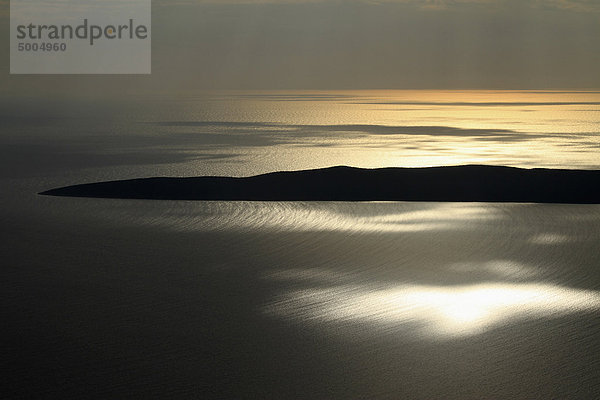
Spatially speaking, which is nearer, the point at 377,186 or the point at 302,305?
the point at 302,305

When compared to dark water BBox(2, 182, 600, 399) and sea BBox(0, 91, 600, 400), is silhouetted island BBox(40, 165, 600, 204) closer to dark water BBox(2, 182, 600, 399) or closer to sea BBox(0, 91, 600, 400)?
sea BBox(0, 91, 600, 400)

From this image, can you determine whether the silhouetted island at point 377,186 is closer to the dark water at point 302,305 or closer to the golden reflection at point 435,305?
the dark water at point 302,305

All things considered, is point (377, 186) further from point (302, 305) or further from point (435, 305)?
point (302, 305)

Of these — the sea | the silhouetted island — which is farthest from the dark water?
the silhouetted island

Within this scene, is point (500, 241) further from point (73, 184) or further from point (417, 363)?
point (73, 184)

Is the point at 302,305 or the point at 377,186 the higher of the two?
the point at 377,186

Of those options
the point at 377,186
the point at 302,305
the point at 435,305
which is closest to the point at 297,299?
the point at 302,305
